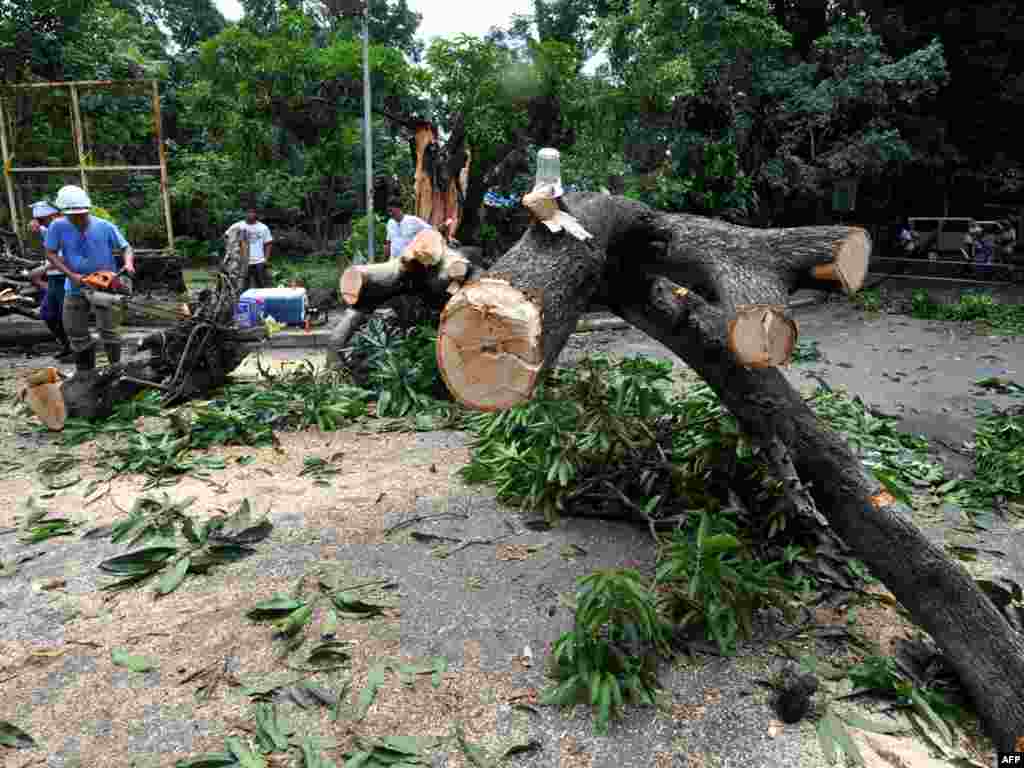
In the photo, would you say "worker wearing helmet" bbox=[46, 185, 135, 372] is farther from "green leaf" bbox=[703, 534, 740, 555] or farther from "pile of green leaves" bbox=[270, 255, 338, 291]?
"pile of green leaves" bbox=[270, 255, 338, 291]

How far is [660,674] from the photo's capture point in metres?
2.73

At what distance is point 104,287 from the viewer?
19.5ft

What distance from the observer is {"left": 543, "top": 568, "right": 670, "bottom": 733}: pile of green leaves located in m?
2.55

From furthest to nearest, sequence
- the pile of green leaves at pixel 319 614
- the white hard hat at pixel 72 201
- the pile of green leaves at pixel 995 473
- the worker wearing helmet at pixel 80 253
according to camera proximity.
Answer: the worker wearing helmet at pixel 80 253 → the white hard hat at pixel 72 201 → the pile of green leaves at pixel 995 473 → the pile of green leaves at pixel 319 614

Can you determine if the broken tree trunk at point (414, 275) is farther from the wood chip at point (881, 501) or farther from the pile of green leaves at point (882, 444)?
the pile of green leaves at point (882, 444)

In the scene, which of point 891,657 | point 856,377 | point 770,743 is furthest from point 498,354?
point 856,377

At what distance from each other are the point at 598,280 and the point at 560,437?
5.30 ft

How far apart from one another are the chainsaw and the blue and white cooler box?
302 cm

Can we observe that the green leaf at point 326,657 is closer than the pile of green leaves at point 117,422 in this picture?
Yes

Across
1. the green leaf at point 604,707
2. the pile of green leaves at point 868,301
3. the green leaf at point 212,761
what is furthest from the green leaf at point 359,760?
the pile of green leaves at point 868,301

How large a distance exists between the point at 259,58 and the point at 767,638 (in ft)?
37.4

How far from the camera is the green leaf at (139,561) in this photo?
11.1ft

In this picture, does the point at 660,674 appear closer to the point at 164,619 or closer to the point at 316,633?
the point at 316,633

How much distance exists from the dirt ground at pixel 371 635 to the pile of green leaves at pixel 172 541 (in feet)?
0.23
